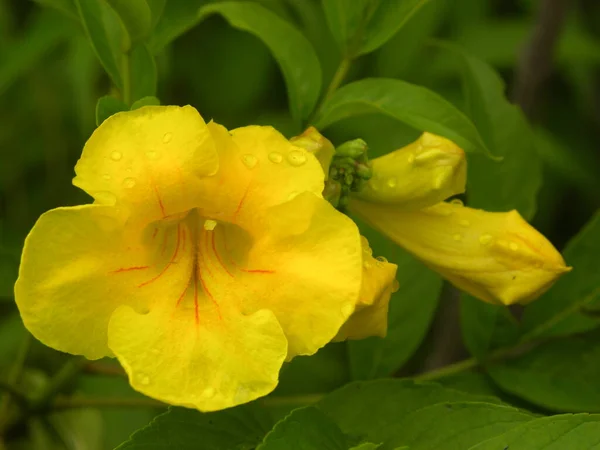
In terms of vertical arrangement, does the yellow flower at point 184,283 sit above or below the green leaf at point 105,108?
below

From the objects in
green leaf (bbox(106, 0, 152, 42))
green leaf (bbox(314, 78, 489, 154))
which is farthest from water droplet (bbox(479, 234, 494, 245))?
green leaf (bbox(106, 0, 152, 42))

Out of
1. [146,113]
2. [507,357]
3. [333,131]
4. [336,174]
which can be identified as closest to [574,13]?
[333,131]

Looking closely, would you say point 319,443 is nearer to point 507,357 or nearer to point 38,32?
point 507,357

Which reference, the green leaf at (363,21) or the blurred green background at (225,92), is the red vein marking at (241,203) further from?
the blurred green background at (225,92)

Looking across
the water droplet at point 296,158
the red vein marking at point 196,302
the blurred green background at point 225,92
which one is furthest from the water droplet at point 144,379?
the blurred green background at point 225,92

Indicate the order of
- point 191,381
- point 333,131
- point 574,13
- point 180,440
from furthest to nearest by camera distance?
point 574,13
point 333,131
point 180,440
point 191,381

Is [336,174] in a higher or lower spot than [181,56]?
higher

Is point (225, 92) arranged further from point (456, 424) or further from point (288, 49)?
point (456, 424)

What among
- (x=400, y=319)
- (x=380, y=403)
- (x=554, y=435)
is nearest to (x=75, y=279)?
(x=380, y=403)
